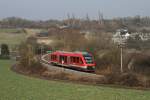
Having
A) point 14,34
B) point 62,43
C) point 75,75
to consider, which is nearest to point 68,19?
point 14,34

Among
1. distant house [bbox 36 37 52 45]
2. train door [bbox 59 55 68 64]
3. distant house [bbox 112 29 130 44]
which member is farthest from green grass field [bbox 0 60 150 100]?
distant house [bbox 36 37 52 45]

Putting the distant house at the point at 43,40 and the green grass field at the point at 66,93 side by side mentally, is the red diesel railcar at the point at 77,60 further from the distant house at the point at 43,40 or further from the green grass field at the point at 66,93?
the distant house at the point at 43,40

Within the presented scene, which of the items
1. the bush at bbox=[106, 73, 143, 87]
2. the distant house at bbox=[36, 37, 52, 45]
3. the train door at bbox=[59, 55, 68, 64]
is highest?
the bush at bbox=[106, 73, 143, 87]

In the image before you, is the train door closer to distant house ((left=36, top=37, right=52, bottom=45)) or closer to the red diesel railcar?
the red diesel railcar

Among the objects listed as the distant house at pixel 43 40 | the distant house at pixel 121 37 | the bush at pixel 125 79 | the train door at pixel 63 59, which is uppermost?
the distant house at pixel 121 37

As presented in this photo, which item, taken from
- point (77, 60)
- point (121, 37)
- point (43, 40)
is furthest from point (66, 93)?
point (43, 40)

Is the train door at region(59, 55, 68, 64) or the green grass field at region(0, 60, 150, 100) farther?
the train door at region(59, 55, 68, 64)

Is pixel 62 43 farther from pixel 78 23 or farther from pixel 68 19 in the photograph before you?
pixel 68 19

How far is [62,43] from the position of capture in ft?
292

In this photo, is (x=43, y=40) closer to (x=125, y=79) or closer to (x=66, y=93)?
(x=125, y=79)

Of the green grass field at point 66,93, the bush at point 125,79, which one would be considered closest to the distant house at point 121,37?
the bush at point 125,79

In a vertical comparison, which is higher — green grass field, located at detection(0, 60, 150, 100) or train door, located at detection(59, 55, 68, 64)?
green grass field, located at detection(0, 60, 150, 100)

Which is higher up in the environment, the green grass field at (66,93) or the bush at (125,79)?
the green grass field at (66,93)

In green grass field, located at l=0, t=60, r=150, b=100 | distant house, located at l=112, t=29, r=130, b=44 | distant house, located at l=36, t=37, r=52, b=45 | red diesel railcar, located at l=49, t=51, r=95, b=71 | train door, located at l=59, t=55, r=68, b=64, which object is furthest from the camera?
distant house, located at l=36, t=37, r=52, b=45
